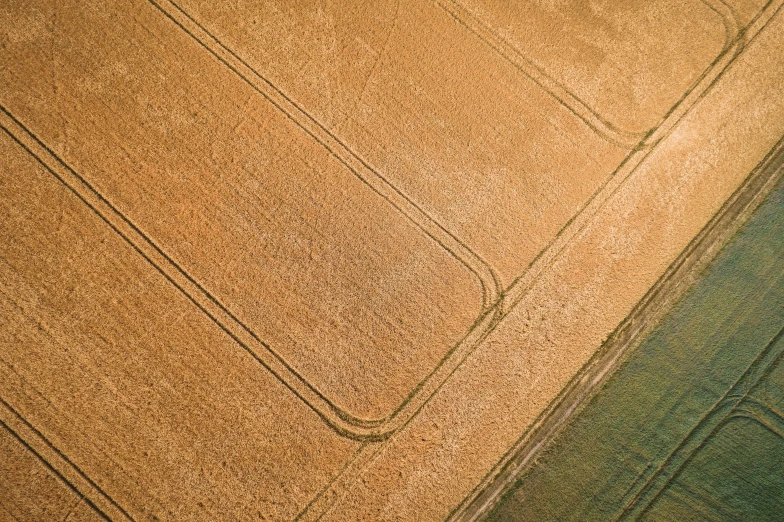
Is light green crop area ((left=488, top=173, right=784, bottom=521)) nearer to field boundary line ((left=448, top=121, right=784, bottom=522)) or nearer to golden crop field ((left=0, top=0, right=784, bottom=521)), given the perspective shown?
field boundary line ((left=448, top=121, right=784, bottom=522))

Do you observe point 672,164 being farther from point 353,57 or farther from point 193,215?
point 193,215

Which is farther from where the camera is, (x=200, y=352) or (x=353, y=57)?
(x=353, y=57)

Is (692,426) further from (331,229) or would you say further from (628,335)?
(331,229)

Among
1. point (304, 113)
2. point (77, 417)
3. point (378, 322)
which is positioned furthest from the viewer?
point (304, 113)

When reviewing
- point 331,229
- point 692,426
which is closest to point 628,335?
point 692,426

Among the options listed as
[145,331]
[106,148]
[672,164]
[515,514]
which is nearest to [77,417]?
[145,331]

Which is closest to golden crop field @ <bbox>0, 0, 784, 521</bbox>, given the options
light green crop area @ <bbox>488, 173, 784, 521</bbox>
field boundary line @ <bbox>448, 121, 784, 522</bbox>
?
field boundary line @ <bbox>448, 121, 784, 522</bbox>

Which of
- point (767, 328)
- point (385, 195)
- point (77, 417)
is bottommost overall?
point (77, 417)
